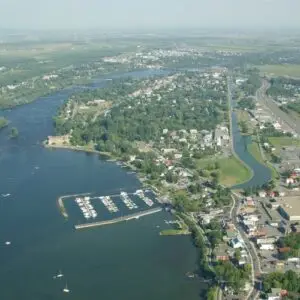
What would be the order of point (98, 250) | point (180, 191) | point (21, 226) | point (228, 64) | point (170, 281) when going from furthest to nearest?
point (228, 64) < point (180, 191) < point (21, 226) < point (98, 250) < point (170, 281)

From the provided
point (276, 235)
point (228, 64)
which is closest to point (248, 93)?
point (228, 64)

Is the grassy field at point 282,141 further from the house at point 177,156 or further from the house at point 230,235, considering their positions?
the house at point 230,235

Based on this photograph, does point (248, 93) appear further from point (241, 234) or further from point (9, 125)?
point (241, 234)

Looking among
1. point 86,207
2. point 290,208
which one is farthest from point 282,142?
point 86,207

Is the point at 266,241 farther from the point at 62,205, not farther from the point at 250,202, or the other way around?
the point at 62,205

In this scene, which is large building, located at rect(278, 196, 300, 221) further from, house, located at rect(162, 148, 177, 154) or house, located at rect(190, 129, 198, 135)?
house, located at rect(190, 129, 198, 135)

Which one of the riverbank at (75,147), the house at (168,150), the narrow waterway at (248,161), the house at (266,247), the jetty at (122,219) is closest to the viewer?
the house at (266,247)

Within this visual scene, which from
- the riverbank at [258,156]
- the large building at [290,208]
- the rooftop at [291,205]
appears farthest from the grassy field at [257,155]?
the large building at [290,208]
